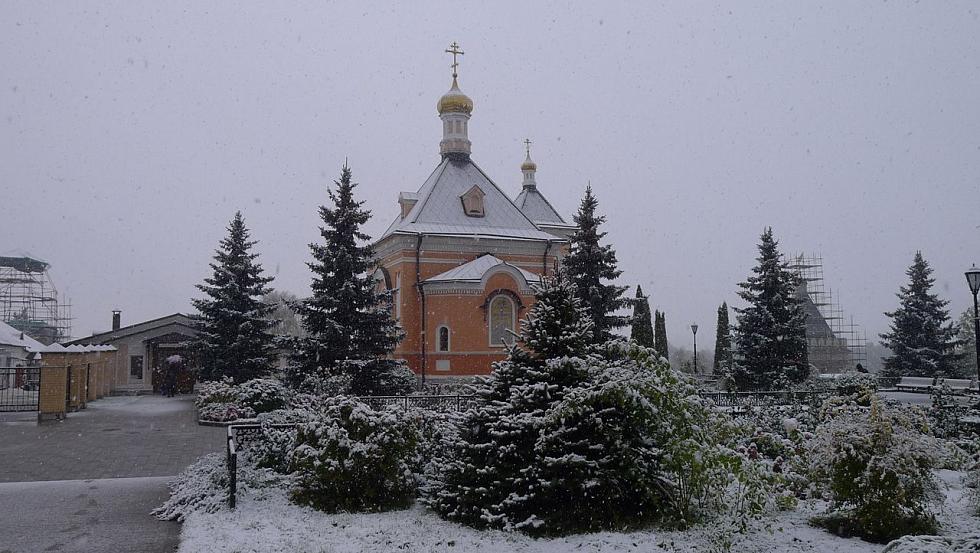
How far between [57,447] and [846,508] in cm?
1434

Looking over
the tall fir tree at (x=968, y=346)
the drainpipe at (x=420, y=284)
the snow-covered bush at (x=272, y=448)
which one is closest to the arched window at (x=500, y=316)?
the drainpipe at (x=420, y=284)

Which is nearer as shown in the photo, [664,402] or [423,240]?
[664,402]

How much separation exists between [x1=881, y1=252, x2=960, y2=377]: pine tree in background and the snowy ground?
85.0ft

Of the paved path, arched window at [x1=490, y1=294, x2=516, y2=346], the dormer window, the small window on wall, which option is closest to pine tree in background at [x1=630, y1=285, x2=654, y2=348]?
arched window at [x1=490, y1=294, x2=516, y2=346]

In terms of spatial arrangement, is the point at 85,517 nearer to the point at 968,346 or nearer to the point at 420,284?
the point at 420,284

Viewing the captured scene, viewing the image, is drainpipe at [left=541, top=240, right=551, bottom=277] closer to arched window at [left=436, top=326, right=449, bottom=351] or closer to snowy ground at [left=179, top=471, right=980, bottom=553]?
arched window at [left=436, top=326, right=449, bottom=351]

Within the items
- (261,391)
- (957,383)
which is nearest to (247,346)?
(261,391)

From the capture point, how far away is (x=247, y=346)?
24.9 m

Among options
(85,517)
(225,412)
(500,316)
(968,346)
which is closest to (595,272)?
(500,316)

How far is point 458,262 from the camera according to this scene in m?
30.4

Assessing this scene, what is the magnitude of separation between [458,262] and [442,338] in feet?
12.1

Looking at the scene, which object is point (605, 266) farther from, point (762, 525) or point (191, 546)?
point (191, 546)

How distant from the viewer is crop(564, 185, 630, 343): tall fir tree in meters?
22.1

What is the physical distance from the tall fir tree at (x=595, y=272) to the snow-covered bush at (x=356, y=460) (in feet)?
42.6
